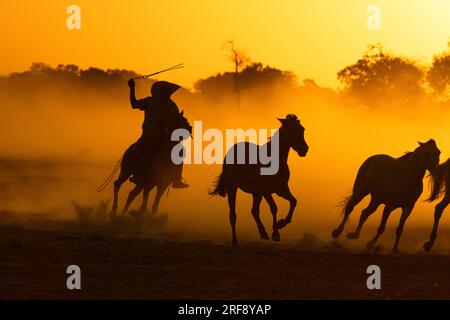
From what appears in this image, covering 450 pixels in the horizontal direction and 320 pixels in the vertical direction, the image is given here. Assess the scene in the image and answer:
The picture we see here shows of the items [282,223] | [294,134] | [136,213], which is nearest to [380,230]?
[282,223]

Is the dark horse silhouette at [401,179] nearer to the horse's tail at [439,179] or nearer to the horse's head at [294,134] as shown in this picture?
the horse's tail at [439,179]

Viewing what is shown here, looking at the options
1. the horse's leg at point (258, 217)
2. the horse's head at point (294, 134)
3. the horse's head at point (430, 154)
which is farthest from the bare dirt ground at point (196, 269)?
the horse's head at point (294, 134)

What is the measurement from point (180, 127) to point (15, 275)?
7.35 m

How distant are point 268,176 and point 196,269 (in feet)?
11.1

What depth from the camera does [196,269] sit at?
18375mm

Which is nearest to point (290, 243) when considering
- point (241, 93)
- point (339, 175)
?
point (339, 175)

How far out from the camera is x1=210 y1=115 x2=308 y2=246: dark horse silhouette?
825 inches

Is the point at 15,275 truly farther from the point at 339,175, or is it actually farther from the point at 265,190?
the point at 339,175

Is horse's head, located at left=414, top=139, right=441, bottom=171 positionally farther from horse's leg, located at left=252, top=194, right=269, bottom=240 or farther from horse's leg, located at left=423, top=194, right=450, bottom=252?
horse's leg, located at left=252, top=194, right=269, bottom=240

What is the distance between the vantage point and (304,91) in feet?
346

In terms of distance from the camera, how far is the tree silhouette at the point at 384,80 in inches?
3499

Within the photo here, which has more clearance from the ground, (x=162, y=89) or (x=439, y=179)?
(x=162, y=89)

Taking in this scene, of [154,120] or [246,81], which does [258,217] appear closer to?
[154,120]
